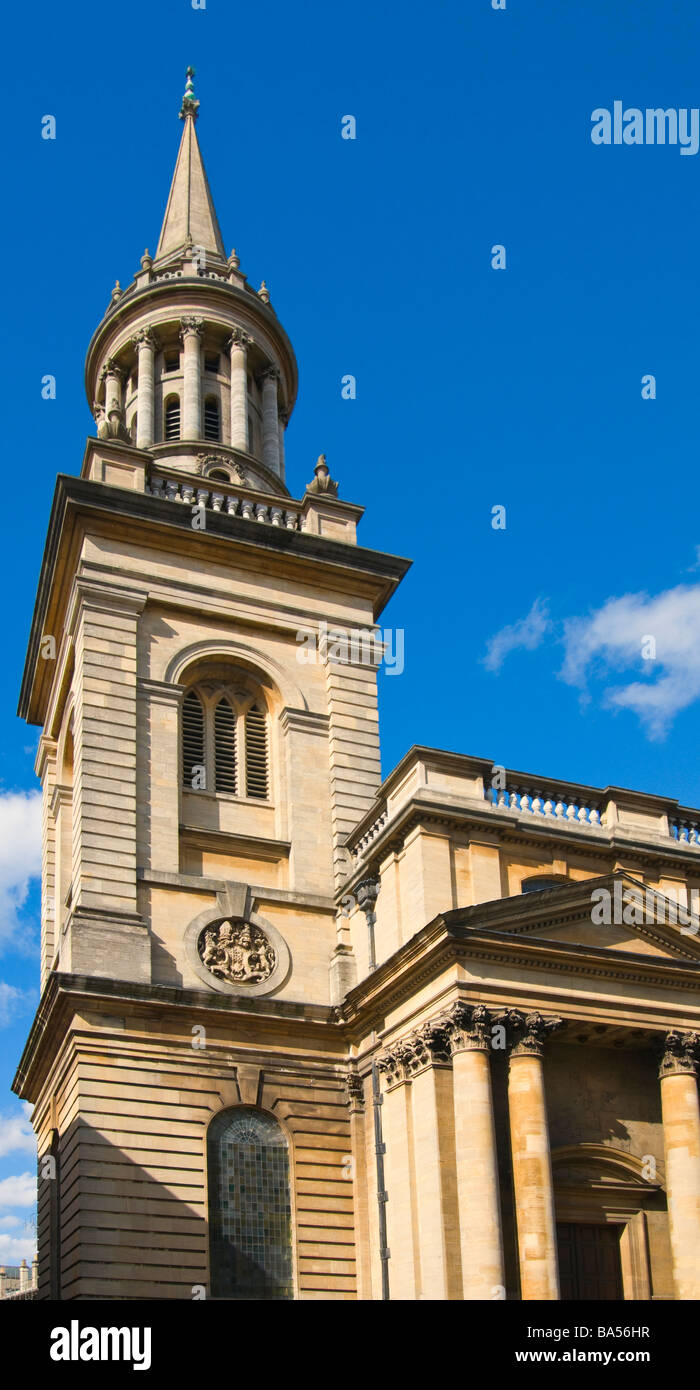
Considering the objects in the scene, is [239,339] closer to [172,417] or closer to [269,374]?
[269,374]

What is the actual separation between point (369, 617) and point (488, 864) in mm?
8650

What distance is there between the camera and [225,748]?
105 feet

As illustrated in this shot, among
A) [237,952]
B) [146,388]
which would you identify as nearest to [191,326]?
[146,388]

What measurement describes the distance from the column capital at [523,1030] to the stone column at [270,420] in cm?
1906

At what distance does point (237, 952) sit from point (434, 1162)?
6510 mm

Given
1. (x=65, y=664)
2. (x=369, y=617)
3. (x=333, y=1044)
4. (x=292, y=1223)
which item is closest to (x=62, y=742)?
(x=65, y=664)

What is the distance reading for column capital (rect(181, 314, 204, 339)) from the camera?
130 feet

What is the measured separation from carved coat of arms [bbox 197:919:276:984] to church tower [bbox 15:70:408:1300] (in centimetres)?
5

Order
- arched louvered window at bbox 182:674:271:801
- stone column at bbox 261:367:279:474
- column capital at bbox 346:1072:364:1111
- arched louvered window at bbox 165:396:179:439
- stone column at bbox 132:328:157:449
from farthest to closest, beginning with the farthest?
stone column at bbox 261:367:279:474 < arched louvered window at bbox 165:396:179:439 < stone column at bbox 132:328:157:449 < arched louvered window at bbox 182:674:271:801 < column capital at bbox 346:1072:364:1111

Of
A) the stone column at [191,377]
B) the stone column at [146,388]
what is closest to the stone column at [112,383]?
the stone column at [146,388]

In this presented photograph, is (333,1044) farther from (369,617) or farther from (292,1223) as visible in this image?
(369,617)

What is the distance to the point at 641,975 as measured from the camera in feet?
87.1

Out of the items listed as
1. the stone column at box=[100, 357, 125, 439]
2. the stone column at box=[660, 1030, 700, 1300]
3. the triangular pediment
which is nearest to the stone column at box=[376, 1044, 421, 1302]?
the triangular pediment

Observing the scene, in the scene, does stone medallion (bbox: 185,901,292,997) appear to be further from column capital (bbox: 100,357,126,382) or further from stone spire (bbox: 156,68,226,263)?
stone spire (bbox: 156,68,226,263)
